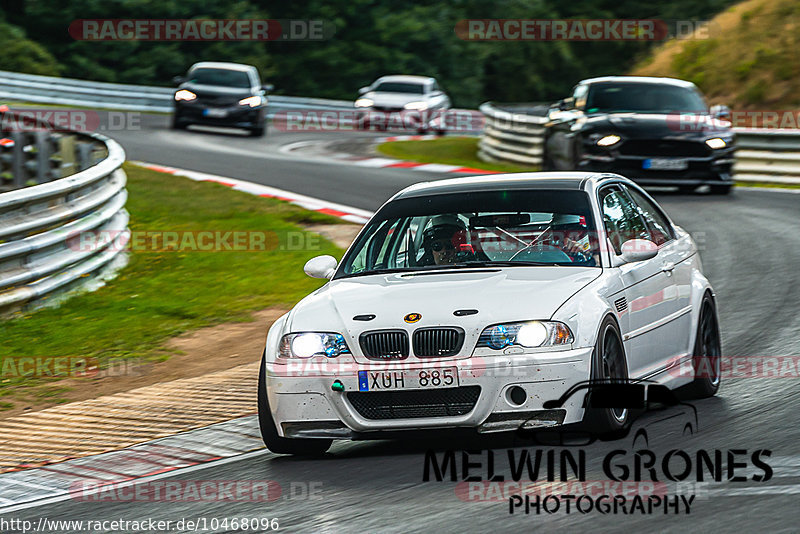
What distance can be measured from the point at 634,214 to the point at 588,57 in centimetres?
5722

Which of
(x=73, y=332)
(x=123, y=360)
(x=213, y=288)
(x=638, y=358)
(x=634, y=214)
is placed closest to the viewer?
(x=638, y=358)

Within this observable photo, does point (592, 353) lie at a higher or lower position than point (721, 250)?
higher

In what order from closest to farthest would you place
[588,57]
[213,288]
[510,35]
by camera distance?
[213,288] → [510,35] → [588,57]

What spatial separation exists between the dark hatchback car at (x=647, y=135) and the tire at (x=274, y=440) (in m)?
11.5

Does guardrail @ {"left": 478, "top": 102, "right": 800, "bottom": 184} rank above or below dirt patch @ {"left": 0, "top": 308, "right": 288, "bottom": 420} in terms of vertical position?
below

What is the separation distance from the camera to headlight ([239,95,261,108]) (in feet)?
105

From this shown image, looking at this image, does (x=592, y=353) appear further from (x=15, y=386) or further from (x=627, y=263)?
(x=15, y=386)

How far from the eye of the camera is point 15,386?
977 centimetres

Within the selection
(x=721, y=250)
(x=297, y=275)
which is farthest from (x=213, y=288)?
(x=721, y=250)

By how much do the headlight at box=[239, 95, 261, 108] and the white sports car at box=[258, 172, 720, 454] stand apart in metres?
24.3

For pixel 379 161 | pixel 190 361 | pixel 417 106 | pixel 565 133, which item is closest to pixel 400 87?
pixel 417 106

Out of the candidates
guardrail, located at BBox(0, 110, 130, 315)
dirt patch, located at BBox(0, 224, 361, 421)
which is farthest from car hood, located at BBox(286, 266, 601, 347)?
guardrail, located at BBox(0, 110, 130, 315)

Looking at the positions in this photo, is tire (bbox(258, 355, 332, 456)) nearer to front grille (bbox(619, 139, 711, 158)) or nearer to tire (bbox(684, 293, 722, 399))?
tire (bbox(684, 293, 722, 399))

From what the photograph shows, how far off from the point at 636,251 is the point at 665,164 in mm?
10941
